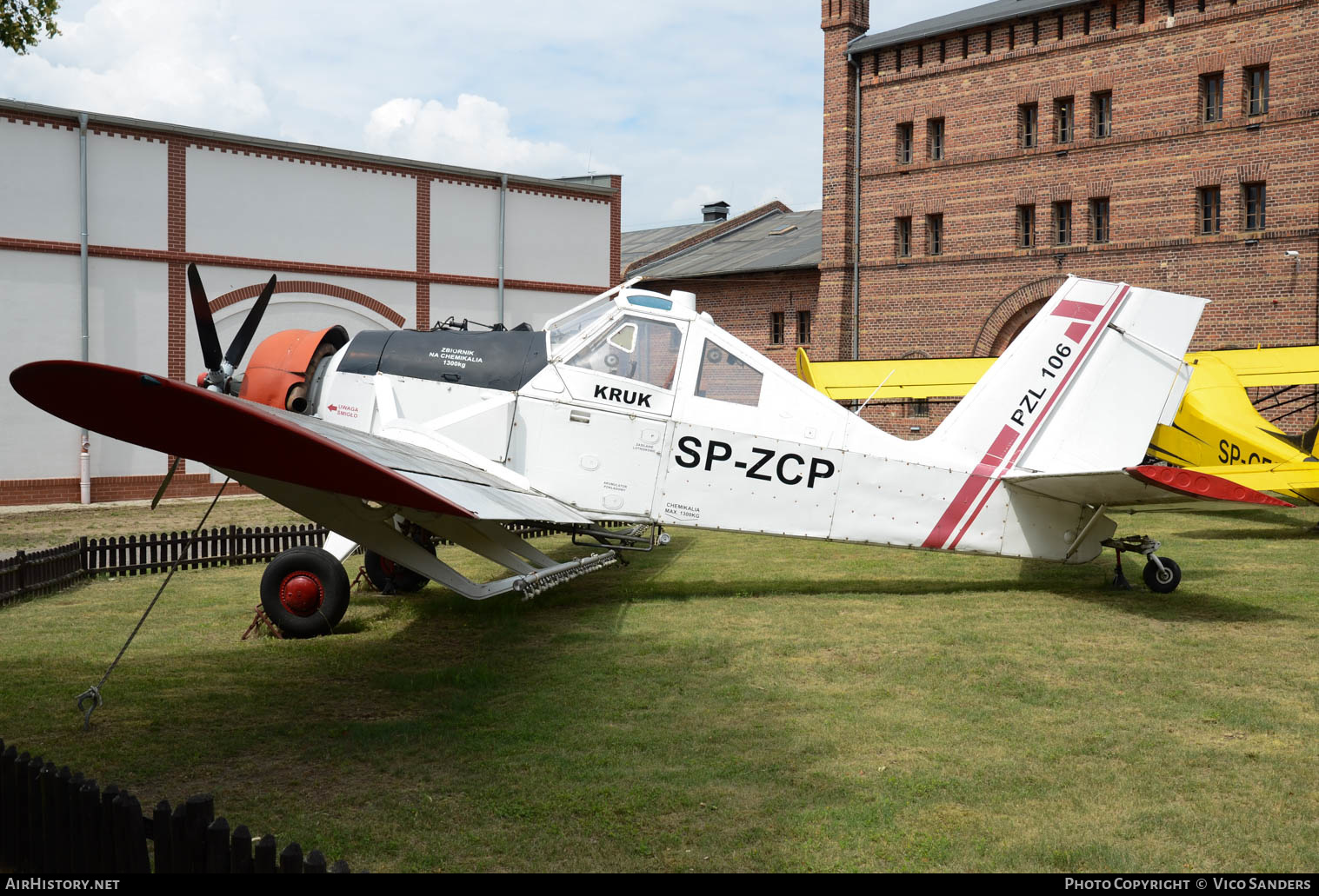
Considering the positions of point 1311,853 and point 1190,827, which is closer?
point 1311,853

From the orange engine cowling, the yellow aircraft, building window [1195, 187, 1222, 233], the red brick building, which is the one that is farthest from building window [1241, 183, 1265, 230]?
the orange engine cowling

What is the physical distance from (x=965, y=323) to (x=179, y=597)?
89.2 feet

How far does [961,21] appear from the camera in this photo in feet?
110

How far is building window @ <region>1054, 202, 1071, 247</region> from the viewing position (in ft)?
103

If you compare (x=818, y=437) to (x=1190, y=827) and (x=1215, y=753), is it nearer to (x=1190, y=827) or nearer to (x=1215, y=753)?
(x=1215, y=753)

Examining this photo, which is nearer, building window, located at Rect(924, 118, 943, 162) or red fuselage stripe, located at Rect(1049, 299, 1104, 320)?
red fuselage stripe, located at Rect(1049, 299, 1104, 320)

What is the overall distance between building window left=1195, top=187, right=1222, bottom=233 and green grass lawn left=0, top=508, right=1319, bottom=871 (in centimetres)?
2118

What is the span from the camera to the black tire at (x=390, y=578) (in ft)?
Result: 36.3

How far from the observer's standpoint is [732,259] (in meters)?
42.8

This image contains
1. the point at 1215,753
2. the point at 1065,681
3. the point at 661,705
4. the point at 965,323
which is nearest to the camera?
the point at 1215,753

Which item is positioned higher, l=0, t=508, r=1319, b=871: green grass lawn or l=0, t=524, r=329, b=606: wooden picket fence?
l=0, t=524, r=329, b=606: wooden picket fence

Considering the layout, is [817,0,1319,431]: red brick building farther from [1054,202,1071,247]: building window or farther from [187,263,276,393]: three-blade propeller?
[187,263,276,393]: three-blade propeller

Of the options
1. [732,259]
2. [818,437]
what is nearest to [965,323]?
[732,259]

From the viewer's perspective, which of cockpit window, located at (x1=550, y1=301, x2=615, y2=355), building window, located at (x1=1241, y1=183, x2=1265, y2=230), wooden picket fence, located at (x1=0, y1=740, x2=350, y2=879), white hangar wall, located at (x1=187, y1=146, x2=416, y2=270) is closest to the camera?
wooden picket fence, located at (x1=0, y1=740, x2=350, y2=879)
